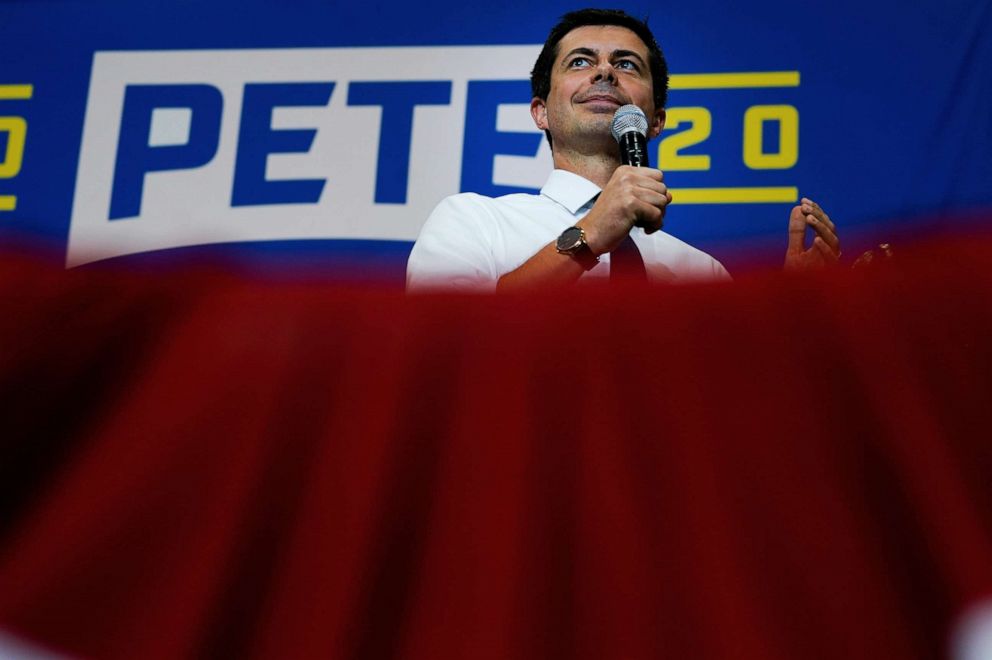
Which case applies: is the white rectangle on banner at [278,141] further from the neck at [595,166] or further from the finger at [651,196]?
the finger at [651,196]

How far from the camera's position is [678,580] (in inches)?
16.4

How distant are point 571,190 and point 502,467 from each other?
869 millimetres

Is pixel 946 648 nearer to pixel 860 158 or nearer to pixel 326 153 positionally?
pixel 860 158

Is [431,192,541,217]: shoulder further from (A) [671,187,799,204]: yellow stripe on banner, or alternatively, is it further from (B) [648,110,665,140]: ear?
(A) [671,187,799,204]: yellow stripe on banner

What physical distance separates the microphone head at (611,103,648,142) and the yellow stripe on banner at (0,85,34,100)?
1.21 meters

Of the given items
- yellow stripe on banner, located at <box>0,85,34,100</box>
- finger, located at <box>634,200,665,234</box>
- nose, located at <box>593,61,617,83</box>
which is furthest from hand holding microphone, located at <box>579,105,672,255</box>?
yellow stripe on banner, located at <box>0,85,34,100</box>

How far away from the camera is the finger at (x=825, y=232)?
1.06 m

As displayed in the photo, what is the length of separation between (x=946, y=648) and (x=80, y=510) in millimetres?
345

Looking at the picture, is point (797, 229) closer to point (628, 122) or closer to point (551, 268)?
point (628, 122)

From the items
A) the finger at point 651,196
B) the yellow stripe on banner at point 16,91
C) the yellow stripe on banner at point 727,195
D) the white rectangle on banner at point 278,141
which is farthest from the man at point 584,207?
the yellow stripe on banner at point 16,91

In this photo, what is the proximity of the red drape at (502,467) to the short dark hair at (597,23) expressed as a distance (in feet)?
3.32

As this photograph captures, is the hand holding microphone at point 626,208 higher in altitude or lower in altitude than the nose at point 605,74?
lower

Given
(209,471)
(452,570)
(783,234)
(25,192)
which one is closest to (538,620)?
Result: (452,570)

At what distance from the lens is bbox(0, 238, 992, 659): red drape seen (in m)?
0.41
